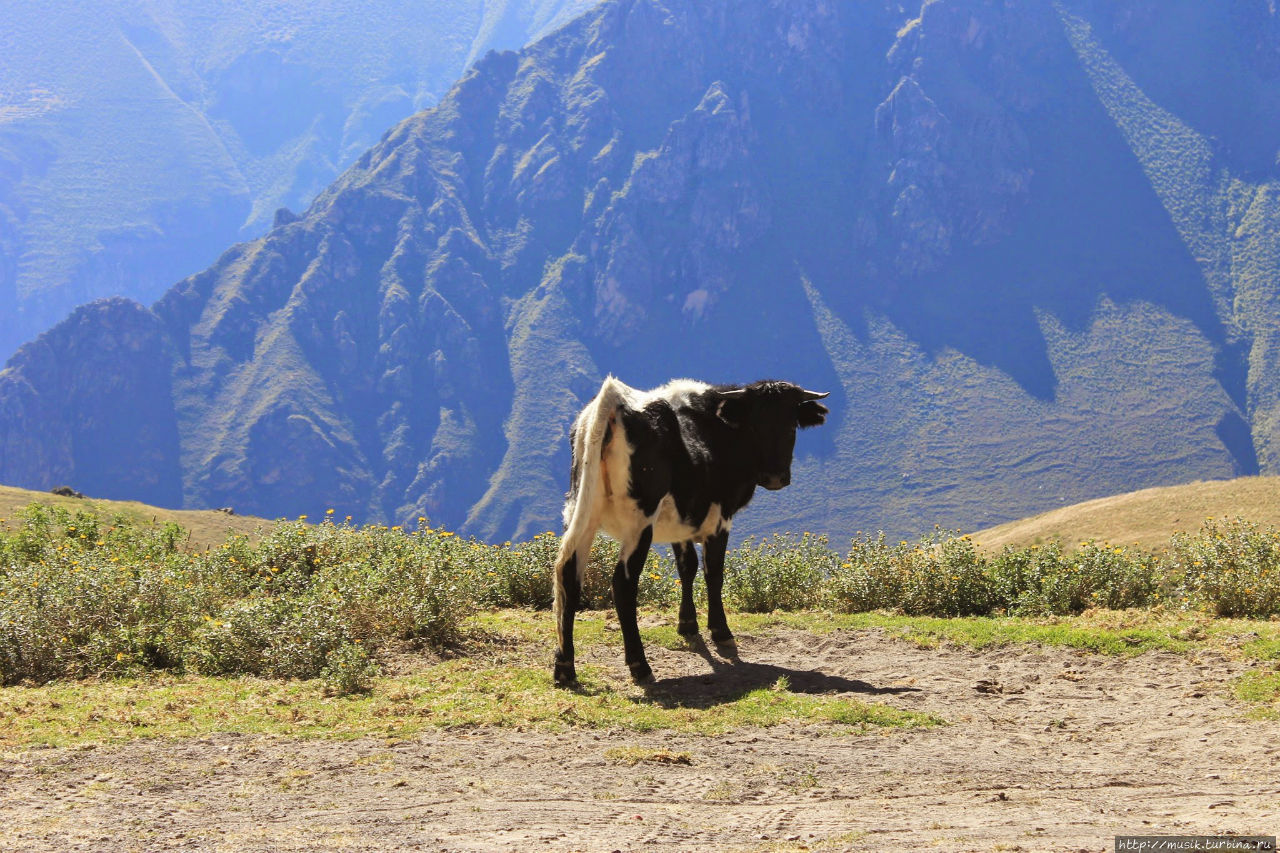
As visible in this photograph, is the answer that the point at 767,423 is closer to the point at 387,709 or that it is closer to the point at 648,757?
the point at 648,757

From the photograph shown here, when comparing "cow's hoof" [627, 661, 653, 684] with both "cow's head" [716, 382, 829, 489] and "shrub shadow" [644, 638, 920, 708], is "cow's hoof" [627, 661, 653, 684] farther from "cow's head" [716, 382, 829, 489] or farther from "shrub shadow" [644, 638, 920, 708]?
"cow's head" [716, 382, 829, 489]

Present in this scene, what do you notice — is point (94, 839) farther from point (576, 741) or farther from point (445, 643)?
point (445, 643)

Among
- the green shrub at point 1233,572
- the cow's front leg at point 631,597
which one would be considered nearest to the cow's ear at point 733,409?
the cow's front leg at point 631,597

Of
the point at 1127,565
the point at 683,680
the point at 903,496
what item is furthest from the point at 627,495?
the point at 903,496

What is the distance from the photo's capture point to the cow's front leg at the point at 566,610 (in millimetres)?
11969

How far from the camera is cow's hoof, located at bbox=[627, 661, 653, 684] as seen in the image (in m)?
12.3

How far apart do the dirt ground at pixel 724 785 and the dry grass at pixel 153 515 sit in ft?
69.1

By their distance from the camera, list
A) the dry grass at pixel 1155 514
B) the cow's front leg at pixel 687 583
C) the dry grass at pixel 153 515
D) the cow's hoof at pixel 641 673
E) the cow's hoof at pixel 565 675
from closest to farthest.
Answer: the cow's hoof at pixel 565 675, the cow's hoof at pixel 641 673, the cow's front leg at pixel 687 583, the dry grass at pixel 153 515, the dry grass at pixel 1155 514

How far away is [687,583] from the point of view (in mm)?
14180

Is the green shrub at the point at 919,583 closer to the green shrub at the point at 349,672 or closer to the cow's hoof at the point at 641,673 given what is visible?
the cow's hoof at the point at 641,673

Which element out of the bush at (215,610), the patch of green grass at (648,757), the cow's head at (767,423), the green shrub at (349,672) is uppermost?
the cow's head at (767,423)

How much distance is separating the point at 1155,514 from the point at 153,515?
38.4 meters

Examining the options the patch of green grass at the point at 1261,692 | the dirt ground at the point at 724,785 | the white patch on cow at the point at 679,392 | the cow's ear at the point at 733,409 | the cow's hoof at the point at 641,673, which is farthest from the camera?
the cow's ear at the point at 733,409

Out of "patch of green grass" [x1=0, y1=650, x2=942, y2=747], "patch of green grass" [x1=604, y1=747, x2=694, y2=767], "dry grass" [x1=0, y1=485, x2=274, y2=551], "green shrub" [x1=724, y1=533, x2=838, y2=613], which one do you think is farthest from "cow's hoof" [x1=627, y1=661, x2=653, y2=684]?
"dry grass" [x1=0, y1=485, x2=274, y2=551]
